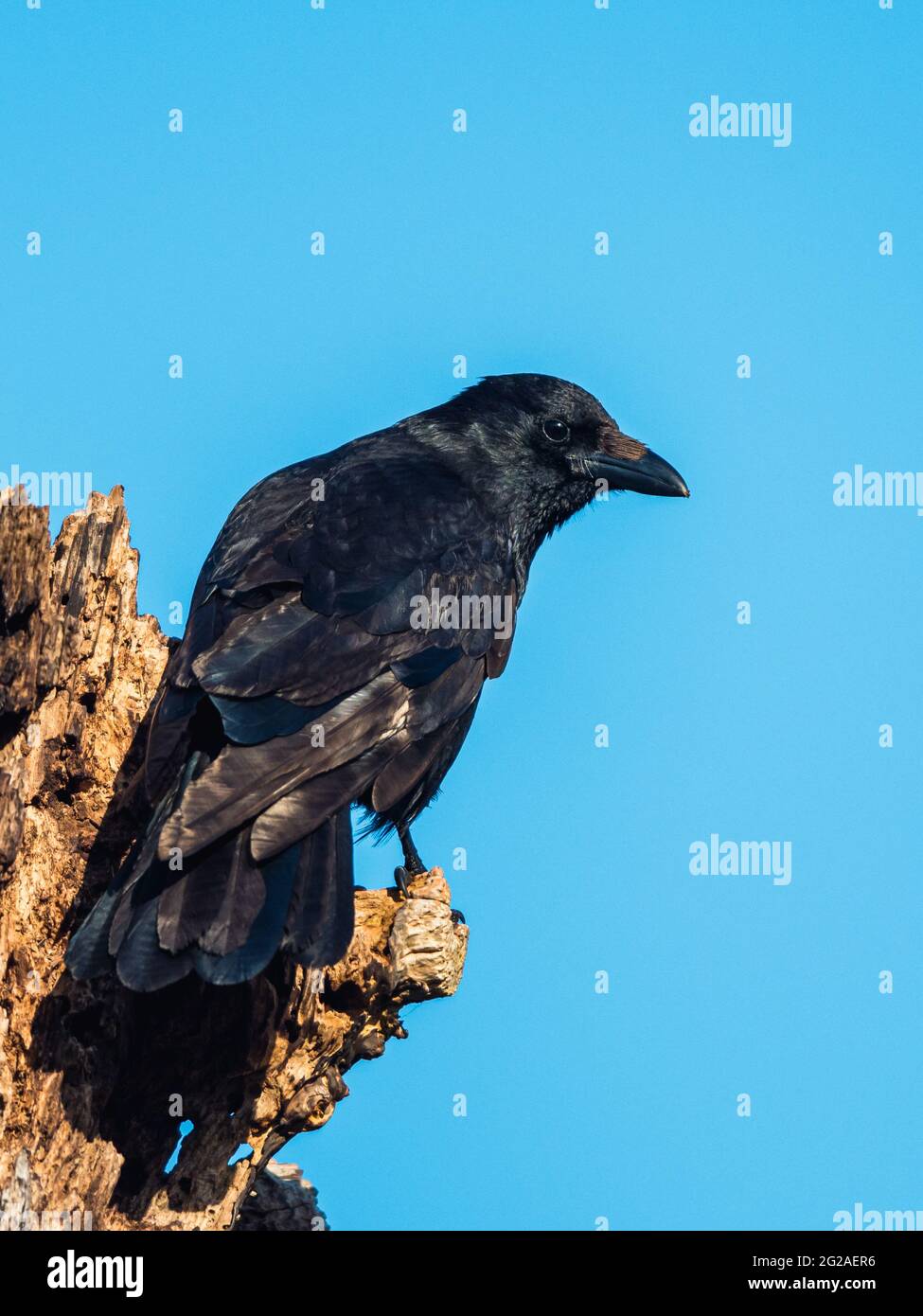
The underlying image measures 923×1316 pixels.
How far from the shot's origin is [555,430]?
9.03 m

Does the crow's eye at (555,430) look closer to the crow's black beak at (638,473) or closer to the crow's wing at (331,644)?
the crow's black beak at (638,473)

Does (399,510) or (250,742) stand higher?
(399,510)

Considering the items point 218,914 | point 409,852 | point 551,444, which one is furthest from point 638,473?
point 218,914

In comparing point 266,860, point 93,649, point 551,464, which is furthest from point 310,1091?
point 551,464

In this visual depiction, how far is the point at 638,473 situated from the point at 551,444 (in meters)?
0.52

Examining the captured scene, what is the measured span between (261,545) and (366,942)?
6.06 ft

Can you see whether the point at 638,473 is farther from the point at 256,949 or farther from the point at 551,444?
the point at 256,949

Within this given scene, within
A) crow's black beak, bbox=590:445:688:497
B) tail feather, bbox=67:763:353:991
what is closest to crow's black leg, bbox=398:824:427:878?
tail feather, bbox=67:763:353:991

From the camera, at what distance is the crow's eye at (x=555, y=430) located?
29.6 feet

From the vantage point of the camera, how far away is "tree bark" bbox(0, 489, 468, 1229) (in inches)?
231

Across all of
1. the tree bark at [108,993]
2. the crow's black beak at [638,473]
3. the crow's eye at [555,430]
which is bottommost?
the tree bark at [108,993]

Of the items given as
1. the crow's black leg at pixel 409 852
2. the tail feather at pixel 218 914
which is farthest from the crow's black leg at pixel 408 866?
the tail feather at pixel 218 914

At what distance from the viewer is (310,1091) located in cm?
648
